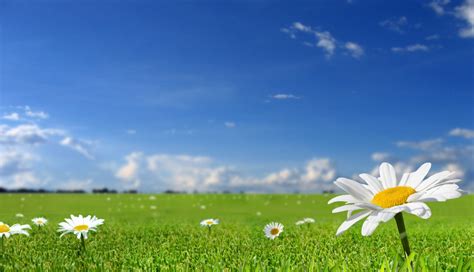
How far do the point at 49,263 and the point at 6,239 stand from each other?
7.47 ft

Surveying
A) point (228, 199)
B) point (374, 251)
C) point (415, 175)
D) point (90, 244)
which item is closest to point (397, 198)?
point (415, 175)

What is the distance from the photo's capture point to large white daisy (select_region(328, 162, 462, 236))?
8.21 ft

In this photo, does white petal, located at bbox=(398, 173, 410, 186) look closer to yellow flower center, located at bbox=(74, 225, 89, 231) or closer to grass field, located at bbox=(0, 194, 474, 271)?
grass field, located at bbox=(0, 194, 474, 271)

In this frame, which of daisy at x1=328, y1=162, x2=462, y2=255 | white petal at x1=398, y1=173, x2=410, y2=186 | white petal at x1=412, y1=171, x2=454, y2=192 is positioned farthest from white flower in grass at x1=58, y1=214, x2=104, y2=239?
white petal at x1=412, y1=171, x2=454, y2=192

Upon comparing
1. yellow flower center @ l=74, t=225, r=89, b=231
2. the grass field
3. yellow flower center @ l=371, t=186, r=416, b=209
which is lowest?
the grass field

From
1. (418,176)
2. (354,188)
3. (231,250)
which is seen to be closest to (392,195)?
(354,188)

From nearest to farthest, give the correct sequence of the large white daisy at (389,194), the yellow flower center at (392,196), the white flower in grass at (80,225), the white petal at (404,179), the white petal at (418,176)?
the large white daisy at (389,194) < the yellow flower center at (392,196) < the white petal at (418,176) < the white petal at (404,179) < the white flower in grass at (80,225)

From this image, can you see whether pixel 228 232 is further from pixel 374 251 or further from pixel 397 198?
pixel 397 198

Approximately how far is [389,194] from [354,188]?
0.66 feet

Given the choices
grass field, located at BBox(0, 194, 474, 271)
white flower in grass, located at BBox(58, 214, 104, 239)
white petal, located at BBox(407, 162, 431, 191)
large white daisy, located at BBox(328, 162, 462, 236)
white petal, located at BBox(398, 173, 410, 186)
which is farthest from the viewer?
white flower in grass, located at BBox(58, 214, 104, 239)

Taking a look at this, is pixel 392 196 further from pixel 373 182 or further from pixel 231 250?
pixel 231 250

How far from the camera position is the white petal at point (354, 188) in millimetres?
2771

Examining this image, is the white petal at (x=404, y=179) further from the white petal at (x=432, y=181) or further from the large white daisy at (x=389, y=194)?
the white petal at (x=432, y=181)

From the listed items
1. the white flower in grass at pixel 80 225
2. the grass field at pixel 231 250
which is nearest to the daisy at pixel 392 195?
the grass field at pixel 231 250
